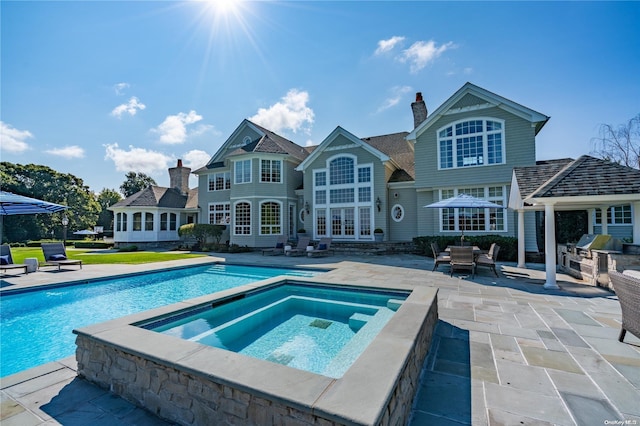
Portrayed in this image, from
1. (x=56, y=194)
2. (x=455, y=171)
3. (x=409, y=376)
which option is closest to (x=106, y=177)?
(x=56, y=194)

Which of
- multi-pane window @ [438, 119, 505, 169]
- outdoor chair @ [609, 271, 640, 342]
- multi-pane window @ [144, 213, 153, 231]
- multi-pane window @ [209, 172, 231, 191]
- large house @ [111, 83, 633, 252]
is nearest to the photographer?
outdoor chair @ [609, 271, 640, 342]

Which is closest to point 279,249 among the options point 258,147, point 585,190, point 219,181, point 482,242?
point 258,147

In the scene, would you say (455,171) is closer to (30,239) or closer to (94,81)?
(94,81)

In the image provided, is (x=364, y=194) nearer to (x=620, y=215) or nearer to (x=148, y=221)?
(x=620, y=215)

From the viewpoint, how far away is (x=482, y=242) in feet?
43.6

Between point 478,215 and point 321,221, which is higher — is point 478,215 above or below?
above

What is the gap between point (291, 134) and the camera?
2531 centimetres

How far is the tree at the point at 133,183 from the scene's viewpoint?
52938 millimetres

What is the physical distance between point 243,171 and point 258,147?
6.56ft

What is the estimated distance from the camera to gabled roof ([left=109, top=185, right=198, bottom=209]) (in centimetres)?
2286

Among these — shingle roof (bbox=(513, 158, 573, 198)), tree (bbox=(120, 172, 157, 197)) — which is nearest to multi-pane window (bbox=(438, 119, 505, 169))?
shingle roof (bbox=(513, 158, 573, 198))

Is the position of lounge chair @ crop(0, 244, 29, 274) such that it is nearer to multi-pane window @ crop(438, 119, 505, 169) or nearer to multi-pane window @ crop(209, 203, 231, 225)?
multi-pane window @ crop(209, 203, 231, 225)

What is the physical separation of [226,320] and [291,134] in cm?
2235

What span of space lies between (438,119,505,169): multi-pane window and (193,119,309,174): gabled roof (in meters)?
10.1
